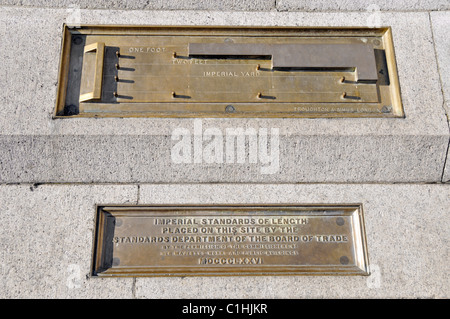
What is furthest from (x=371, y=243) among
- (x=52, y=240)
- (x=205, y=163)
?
(x=52, y=240)

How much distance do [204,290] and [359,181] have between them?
Result: 1417mm

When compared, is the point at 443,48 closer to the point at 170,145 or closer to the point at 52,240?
the point at 170,145

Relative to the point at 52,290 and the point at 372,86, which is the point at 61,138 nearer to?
the point at 52,290

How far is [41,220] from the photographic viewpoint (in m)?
2.64

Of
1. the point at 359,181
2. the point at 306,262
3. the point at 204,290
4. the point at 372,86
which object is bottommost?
the point at 204,290

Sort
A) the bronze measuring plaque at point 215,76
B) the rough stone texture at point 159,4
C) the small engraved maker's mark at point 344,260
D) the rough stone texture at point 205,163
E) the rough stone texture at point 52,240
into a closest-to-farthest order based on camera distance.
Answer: the rough stone texture at point 52,240 → the small engraved maker's mark at point 344,260 → the rough stone texture at point 205,163 → the bronze measuring plaque at point 215,76 → the rough stone texture at point 159,4

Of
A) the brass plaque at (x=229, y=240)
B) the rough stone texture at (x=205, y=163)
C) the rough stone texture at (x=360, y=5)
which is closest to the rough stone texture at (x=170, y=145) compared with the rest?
the rough stone texture at (x=205, y=163)

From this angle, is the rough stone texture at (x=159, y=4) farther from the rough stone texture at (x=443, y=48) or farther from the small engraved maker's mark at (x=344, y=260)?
the small engraved maker's mark at (x=344, y=260)

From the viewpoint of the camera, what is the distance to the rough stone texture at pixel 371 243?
254 centimetres

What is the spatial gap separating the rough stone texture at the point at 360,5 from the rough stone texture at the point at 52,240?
82.2 inches

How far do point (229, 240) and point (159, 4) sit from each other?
2.08m

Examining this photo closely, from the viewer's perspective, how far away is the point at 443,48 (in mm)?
3047

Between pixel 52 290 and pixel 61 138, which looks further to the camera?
pixel 61 138

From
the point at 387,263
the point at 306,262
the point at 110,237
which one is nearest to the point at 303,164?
the point at 306,262
